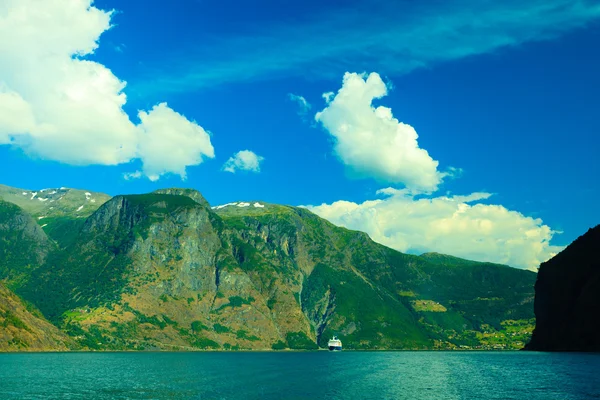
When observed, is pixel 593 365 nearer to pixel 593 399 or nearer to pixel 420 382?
pixel 420 382

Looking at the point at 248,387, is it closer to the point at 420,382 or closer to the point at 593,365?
the point at 420,382

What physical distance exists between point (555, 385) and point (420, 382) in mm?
32654

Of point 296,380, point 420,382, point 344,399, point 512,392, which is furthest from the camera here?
point 296,380

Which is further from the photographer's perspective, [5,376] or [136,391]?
[5,376]

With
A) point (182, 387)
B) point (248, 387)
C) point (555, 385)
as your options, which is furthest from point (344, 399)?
point (555, 385)

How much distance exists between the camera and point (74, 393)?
11112 centimetres

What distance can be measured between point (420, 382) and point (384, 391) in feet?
85.1

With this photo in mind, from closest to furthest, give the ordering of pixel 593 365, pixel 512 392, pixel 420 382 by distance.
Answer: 1. pixel 512 392
2. pixel 420 382
3. pixel 593 365

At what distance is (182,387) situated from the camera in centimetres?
12812

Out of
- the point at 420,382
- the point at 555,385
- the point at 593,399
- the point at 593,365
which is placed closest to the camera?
the point at 593,399

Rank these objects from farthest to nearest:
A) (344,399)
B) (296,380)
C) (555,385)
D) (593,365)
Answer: (593,365) < (296,380) < (555,385) < (344,399)

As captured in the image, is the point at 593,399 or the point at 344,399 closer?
the point at 593,399

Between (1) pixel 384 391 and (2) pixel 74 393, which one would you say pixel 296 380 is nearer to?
(1) pixel 384 391

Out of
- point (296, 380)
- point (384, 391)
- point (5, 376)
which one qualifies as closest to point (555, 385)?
point (384, 391)
